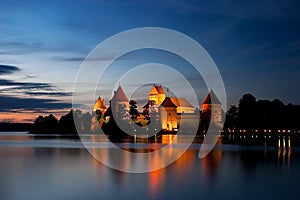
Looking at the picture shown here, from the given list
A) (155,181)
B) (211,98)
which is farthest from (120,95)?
(155,181)

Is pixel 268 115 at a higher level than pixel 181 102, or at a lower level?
lower

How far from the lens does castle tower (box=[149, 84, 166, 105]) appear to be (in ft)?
339

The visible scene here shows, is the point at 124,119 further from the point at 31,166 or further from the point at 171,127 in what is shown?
the point at 31,166

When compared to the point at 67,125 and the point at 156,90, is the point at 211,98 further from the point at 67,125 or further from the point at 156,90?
the point at 67,125

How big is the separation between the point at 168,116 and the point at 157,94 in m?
17.5

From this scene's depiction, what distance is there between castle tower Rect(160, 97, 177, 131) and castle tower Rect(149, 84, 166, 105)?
15211mm

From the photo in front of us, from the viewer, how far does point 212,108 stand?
95125mm

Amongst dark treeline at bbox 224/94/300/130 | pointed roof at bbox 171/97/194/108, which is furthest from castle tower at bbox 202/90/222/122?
dark treeline at bbox 224/94/300/130

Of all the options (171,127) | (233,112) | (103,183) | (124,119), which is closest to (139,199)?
(103,183)

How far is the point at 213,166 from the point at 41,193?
10.1 metres

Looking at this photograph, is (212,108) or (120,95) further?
(120,95)

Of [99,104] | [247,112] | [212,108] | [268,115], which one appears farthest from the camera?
[99,104]

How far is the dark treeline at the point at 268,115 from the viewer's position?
65.7 metres

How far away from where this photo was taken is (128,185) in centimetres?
1540
